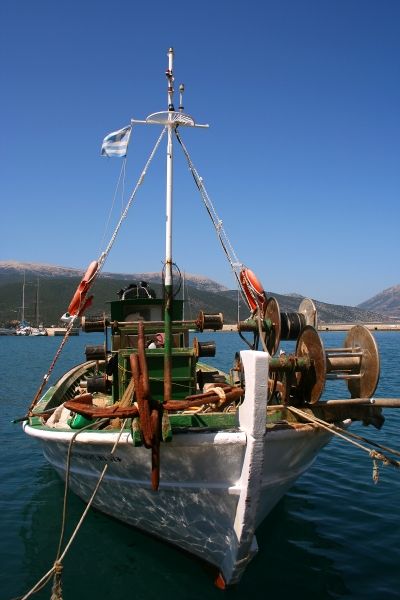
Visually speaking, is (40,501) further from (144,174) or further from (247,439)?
(144,174)

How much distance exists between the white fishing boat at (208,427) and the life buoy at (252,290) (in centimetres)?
3

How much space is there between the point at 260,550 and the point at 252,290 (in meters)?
4.90

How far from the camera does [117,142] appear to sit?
1147 centimetres

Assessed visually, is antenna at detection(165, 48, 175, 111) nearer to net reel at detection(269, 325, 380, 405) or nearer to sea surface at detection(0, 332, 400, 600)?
net reel at detection(269, 325, 380, 405)

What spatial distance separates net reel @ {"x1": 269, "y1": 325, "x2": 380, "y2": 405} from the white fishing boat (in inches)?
0.8

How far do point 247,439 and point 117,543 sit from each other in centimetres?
400

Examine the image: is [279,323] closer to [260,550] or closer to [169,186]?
[169,186]

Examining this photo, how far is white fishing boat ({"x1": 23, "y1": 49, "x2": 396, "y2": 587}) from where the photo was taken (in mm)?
6727

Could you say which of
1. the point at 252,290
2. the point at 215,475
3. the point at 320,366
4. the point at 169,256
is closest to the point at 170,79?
the point at 169,256

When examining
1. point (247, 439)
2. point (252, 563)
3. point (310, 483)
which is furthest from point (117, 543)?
point (310, 483)

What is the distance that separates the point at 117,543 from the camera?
8961 mm

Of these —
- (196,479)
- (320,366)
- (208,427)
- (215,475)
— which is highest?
(320,366)

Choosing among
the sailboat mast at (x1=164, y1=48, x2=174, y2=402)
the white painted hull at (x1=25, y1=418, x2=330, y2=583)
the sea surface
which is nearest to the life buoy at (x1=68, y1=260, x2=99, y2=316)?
the sailboat mast at (x1=164, y1=48, x2=174, y2=402)

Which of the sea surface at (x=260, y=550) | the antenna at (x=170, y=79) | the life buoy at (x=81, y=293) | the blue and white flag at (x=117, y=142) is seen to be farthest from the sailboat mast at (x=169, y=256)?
the sea surface at (x=260, y=550)
